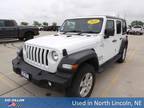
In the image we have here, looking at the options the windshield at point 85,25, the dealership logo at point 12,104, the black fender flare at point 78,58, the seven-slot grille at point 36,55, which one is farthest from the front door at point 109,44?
the dealership logo at point 12,104

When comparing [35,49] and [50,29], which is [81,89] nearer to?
[35,49]

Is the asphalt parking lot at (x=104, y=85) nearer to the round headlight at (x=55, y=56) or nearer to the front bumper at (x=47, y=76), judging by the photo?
the front bumper at (x=47, y=76)

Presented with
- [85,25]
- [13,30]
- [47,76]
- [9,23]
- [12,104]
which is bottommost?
[12,104]

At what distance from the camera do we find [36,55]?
10.3 ft

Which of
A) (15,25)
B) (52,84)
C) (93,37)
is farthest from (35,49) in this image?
(15,25)

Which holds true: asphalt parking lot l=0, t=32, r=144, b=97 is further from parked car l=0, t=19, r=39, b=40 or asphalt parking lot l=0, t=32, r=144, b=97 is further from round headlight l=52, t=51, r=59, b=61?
parked car l=0, t=19, r=39, b=40

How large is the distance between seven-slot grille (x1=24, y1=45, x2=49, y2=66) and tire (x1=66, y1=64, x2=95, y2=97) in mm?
690

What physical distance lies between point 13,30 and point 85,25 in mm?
9067

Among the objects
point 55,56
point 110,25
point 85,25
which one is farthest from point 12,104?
point 110,25

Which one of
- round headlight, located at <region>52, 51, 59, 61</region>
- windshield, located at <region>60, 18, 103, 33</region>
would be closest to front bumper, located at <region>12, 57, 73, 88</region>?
round headlight, located at <region>52, 51, 59, 61</region>

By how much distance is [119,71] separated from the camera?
5.25 metres

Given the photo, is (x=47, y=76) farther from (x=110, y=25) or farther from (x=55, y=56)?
(x=110, y=25)

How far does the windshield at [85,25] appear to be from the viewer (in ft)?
13.3

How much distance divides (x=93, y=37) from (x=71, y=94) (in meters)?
1.61
